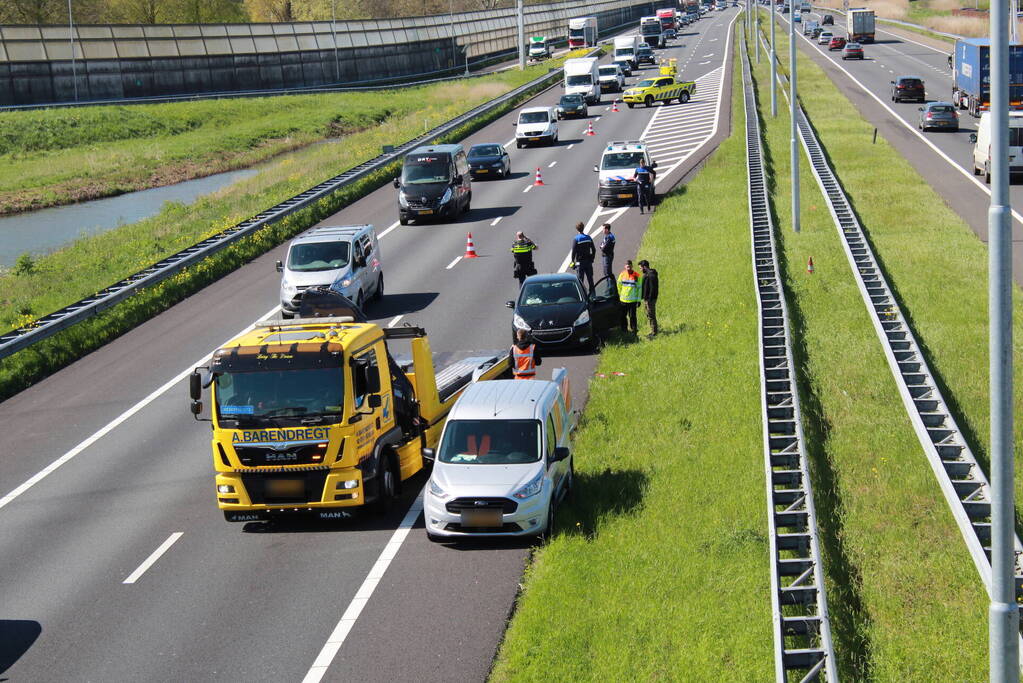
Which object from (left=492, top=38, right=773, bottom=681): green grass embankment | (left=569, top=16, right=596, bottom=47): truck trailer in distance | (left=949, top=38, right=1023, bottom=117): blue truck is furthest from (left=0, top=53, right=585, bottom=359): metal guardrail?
(left=569, top=16, right=596, bottom=47): truck trailer in distance

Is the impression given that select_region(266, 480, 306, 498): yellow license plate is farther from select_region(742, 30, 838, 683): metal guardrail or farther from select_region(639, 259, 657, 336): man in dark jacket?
select_region(639, 259, 657, 336): man in dark jacket

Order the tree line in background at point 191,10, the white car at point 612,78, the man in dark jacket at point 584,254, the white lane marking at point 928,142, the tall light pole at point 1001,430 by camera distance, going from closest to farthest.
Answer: the tall light pole at point 1001,430 < the man in dark jacket at point 584,254 < the white lane marking at point 928,142 < the white car at point 612,78 < the tree line in background at point 191,10

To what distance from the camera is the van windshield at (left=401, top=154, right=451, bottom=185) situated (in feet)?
146

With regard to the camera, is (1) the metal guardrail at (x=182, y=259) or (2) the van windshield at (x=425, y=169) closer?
(1) the metal guardrail at (x=182, y=259)

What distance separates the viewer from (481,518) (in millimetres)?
16188

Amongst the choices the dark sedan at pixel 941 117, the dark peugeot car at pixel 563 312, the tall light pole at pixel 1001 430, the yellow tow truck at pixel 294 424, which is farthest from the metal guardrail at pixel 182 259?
the dark sedan at pixel 941 117

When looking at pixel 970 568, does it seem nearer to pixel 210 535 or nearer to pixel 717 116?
pixel 210 535

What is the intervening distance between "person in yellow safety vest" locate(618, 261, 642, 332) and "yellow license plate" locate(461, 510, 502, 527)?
11.8m

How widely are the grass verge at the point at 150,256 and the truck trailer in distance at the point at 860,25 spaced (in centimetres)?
6117

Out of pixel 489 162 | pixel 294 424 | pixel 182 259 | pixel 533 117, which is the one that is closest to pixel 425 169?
pixel 489 162

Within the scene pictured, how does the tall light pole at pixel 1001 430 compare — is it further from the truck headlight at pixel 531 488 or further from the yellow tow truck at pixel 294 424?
the yellow tow truck at pixel 294 424

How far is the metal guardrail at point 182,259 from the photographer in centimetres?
2864

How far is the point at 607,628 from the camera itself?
13.4 m

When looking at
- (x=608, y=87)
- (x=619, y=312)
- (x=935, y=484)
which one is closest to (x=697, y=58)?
(x=608, y=87)
